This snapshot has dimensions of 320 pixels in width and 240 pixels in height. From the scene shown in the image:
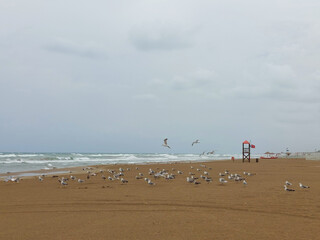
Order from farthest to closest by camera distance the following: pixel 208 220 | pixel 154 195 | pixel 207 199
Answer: pixel 154 195, pixel 207 199, pixel 208 220

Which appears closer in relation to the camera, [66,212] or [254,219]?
[254,219]

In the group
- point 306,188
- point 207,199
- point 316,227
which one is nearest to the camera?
point 316,227

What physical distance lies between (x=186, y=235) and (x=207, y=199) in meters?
4.84

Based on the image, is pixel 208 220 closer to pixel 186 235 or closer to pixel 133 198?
pixel 186 235

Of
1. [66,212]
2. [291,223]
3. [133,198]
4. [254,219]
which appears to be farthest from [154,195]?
[291,223]

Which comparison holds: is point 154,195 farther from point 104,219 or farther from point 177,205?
point 104,219

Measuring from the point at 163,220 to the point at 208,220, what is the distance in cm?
121

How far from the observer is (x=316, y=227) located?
7641 millimetres

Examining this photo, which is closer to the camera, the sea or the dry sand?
the dry sand

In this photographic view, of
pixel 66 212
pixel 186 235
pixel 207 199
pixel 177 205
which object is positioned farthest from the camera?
pixel 207 199

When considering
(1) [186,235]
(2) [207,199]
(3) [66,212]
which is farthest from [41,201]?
(1) [186,235]

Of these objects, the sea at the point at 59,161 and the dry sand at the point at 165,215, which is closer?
the dry sand at the point at 165,215

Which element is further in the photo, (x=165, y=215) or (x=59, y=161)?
(x=59, y=161)

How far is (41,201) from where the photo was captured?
12.2 meters
